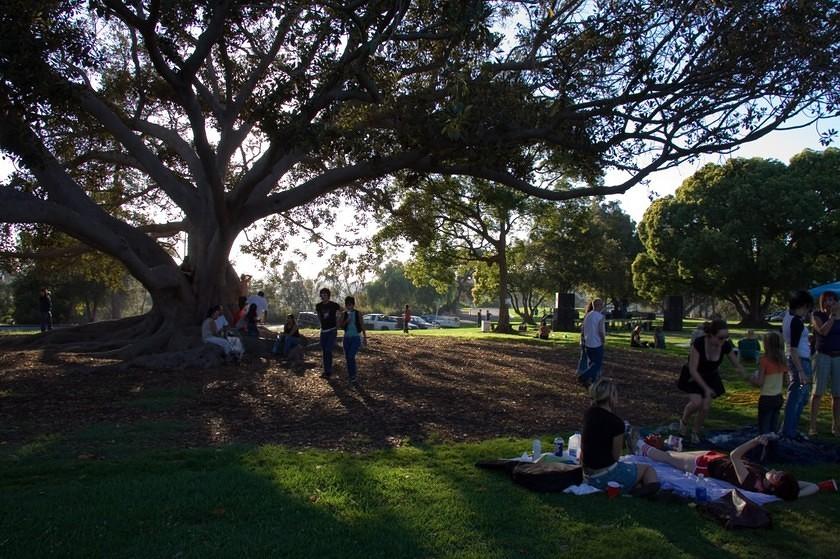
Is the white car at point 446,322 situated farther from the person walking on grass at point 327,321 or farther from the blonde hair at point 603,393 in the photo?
the blonde hair at point 603,393

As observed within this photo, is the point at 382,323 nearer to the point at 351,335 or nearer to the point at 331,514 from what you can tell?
the point at 351,335

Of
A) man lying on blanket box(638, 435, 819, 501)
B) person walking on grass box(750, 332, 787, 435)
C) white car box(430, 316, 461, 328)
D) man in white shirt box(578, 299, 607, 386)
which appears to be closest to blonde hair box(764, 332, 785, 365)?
person walking on grass box(750, 332, 787, 435)

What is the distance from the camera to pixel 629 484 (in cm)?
538

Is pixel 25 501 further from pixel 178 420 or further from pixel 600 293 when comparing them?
pixel 600 293

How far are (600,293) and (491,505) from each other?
158ft

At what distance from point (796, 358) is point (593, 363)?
4119 millimetres

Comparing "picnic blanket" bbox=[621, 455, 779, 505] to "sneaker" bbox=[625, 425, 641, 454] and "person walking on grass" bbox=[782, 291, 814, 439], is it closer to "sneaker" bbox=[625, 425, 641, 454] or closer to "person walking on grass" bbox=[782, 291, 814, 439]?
"sneaker" bbox=[625, 425, 641, 454]

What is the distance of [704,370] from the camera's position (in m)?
7.71

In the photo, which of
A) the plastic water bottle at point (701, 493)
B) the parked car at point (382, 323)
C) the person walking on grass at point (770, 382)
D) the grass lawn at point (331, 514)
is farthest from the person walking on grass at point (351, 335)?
the parked car at point (382, 323)

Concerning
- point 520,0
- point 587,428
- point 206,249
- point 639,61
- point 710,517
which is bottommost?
point 710,517

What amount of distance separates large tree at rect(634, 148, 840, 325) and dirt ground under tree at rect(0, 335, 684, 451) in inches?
1159

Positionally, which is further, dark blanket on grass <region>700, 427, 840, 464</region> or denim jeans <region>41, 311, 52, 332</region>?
denim jeans <region>41, 311, 52, 332</region>

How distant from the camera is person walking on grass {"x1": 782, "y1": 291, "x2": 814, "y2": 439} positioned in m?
7.61

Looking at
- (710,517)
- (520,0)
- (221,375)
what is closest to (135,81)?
(221,375)
